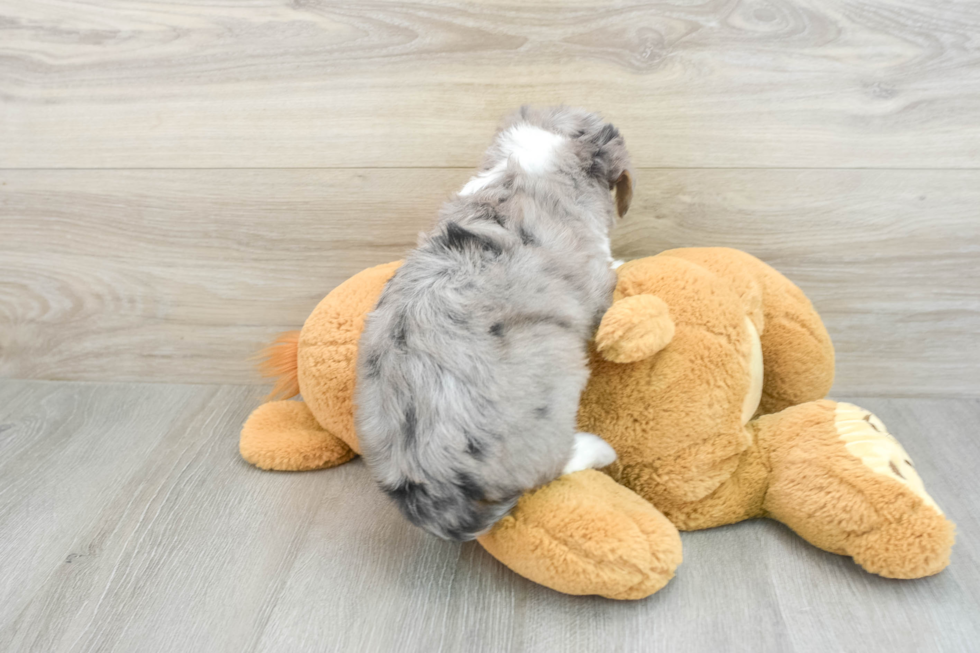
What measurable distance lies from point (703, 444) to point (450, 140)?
64cm

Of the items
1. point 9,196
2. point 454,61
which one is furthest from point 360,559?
point 9,196

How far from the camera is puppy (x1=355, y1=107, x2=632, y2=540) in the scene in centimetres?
77

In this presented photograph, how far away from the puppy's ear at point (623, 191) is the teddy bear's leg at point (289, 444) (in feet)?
1.93

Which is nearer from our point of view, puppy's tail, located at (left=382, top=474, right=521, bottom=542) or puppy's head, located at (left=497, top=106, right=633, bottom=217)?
puppy's tail, located at (left=382, top=474, right=521, bottom=542)

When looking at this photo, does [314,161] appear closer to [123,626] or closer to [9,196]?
[9,196]

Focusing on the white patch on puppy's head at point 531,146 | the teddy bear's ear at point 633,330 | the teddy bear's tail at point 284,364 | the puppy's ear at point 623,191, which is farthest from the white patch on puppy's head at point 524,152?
the teddy bear's tail at point 284,364

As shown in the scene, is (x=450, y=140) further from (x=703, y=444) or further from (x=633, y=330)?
(x=703, y=444)

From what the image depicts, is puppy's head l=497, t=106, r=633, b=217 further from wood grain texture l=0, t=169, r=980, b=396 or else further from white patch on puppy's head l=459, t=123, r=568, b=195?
wood grain texture l=0, t=169, r=980, b=396

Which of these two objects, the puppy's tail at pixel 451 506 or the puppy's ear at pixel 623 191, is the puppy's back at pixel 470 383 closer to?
the puppy's tail at pixel 451 506

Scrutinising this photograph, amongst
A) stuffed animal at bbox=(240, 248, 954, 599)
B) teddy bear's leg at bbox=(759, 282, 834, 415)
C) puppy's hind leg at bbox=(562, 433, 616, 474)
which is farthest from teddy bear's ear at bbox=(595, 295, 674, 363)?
teddy bear's leg at bbox=(759, 282, 834, 415)

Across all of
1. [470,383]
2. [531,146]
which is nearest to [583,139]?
[531,146]

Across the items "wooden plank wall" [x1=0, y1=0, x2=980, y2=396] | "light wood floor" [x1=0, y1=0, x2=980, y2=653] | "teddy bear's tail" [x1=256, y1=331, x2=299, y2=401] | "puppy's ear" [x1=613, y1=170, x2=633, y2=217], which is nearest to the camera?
"light wood floor" [x1=0, y1=0, x2=980, y2=653]

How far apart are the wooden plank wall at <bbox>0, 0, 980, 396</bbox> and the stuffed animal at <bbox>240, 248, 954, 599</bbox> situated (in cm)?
23

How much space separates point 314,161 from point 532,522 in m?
0.74
